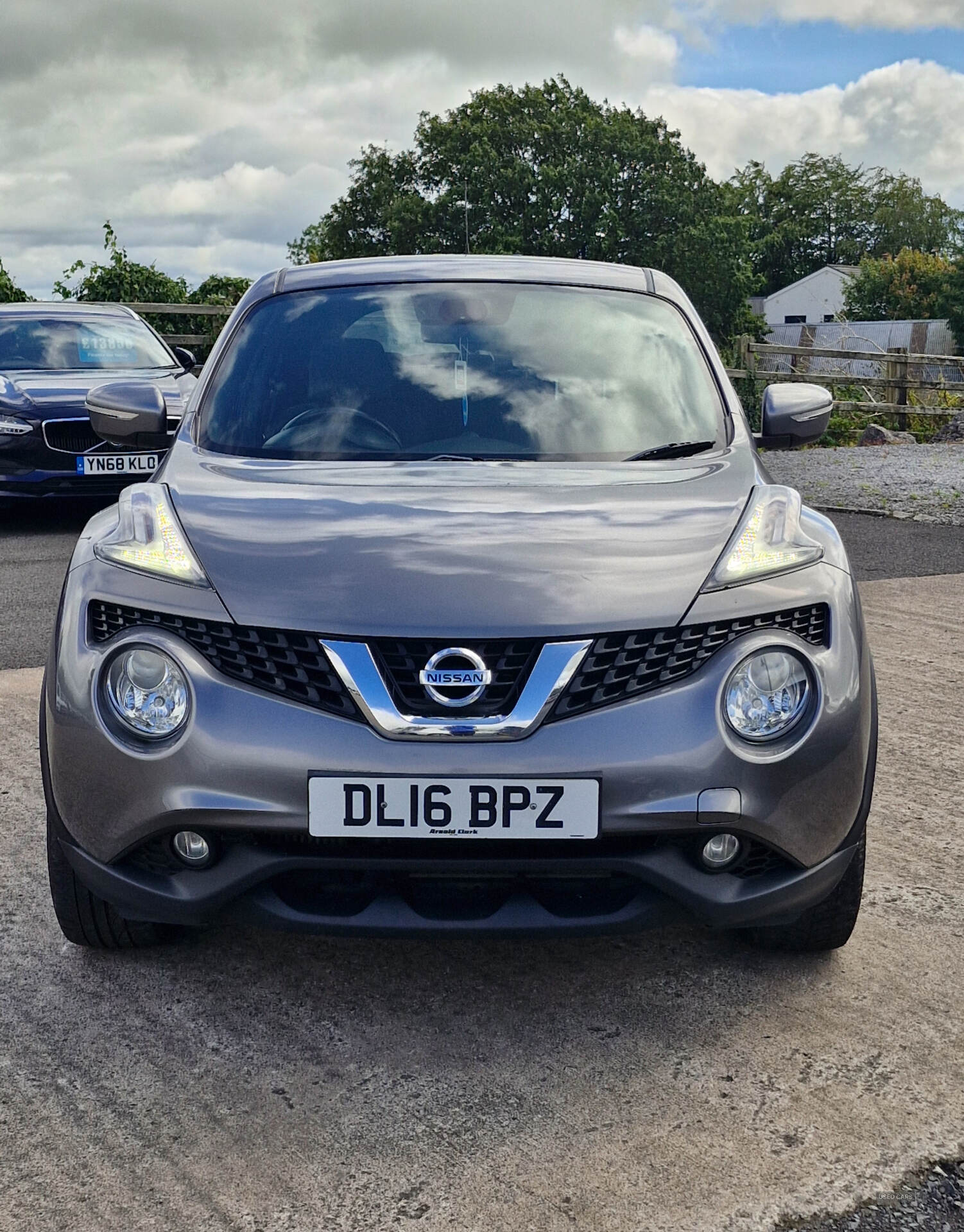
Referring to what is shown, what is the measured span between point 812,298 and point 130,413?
301 feet

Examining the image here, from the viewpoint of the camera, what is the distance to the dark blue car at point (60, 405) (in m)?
9.07

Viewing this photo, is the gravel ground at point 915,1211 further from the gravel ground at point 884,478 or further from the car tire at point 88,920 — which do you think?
the gravel ground at point 884,478

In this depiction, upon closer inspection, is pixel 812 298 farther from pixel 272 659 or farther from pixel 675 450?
pixel 272 659

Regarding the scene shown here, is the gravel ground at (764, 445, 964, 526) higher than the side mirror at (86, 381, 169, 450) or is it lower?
lower

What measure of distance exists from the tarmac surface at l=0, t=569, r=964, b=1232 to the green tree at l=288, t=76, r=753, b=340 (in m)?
47.7

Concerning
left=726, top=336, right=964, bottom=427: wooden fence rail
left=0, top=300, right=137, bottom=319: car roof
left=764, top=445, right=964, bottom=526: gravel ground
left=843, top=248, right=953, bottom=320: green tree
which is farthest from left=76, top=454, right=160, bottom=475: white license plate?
left=843, top=248, right=953, bottom=320: green tree

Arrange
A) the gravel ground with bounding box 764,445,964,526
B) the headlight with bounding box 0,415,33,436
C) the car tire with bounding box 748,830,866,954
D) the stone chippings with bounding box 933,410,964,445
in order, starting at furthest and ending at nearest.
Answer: the stone chippings with bounding box 933,410,964,445 < the gravel ground with bounding box 764,445,964,526 < the headlight with bounding box 0,415,33,436 < the car tire with bounding box 748,830,866,954

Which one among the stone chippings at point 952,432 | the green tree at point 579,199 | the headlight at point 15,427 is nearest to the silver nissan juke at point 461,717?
the headlight at point 15,427

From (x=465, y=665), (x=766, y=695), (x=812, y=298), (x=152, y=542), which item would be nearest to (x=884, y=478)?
(x=766, y=695)

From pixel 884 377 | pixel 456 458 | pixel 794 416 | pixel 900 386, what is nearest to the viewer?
pixel 456 458

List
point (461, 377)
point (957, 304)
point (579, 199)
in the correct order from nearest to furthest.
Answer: point (461, 377) < point (579, 199) < point (957, 304)

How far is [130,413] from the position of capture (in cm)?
388

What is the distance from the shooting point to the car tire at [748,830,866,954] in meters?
2.77

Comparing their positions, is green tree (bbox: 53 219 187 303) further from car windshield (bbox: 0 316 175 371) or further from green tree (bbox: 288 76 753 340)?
green tree (bbox: 288 76 753 340)
